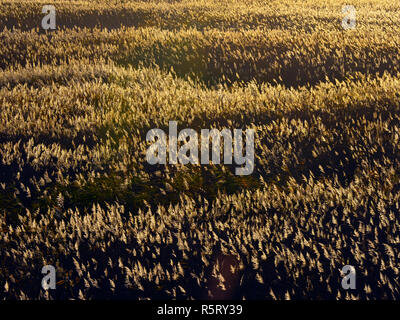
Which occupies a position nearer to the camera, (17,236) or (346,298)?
(346,298)

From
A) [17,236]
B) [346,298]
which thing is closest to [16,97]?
[17,236]

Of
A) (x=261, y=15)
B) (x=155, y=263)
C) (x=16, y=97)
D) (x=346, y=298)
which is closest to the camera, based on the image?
(x=346, y=298)

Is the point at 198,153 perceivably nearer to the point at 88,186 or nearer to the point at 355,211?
the point at 88,186

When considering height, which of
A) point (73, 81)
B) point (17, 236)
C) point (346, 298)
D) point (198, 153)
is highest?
point (73, 81)

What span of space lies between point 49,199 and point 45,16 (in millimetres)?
12330

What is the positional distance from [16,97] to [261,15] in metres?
9.84

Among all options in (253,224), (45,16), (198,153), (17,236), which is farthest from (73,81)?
(45,16)

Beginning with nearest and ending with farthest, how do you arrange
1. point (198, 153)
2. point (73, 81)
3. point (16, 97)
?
point (198, 153), point (16, 97), point (73, 81)

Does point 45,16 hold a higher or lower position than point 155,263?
higher

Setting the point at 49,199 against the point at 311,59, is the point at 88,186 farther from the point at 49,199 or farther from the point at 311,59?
the point at 311,59

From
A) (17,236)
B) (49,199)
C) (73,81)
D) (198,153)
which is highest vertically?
(73,81)

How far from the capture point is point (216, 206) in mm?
3570

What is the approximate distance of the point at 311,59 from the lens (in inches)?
333

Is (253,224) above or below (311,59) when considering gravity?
below
